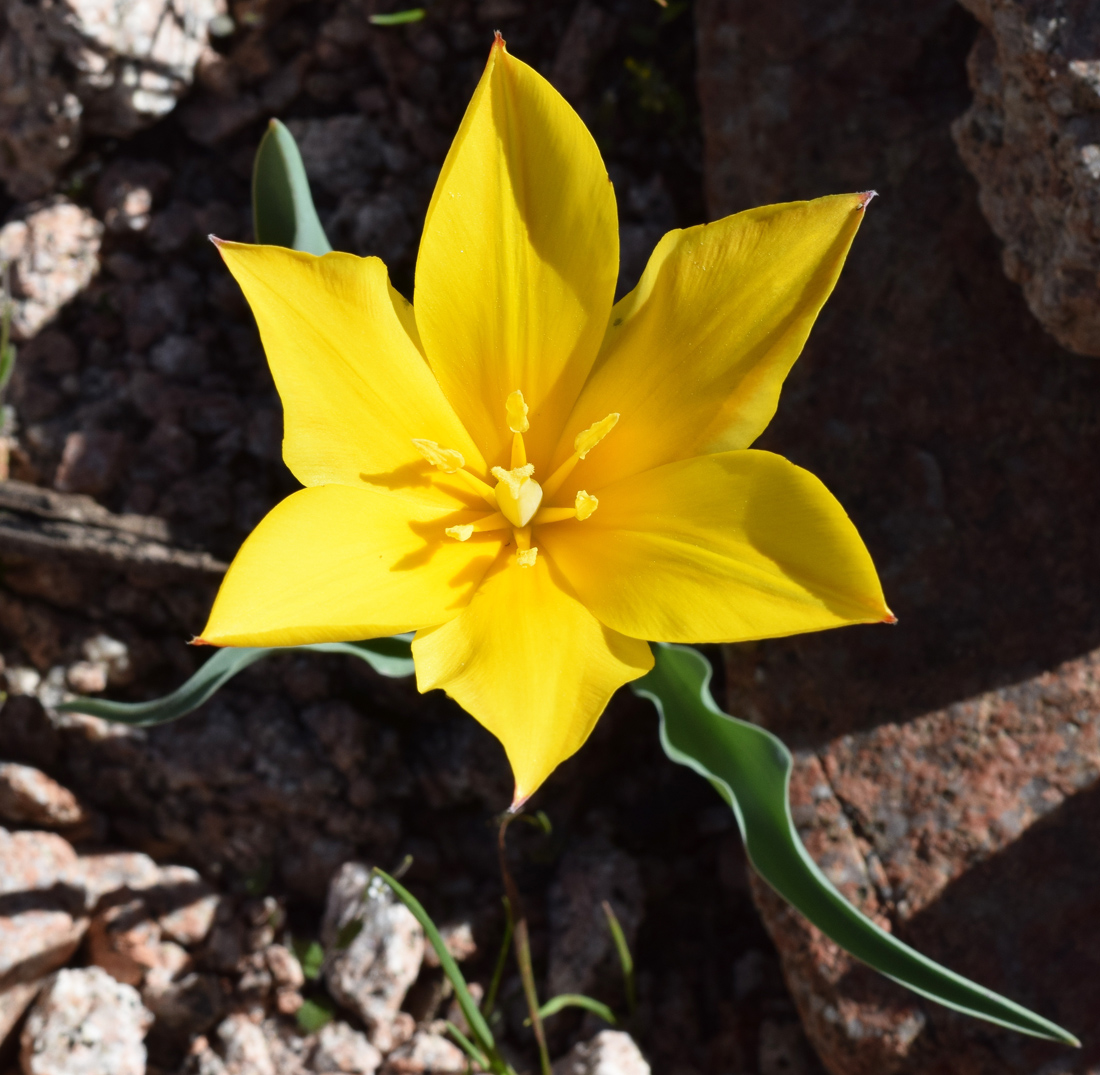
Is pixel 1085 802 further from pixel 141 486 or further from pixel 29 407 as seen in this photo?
pixel 29 407

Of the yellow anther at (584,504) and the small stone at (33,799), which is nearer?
the yellow anther at (584,504)

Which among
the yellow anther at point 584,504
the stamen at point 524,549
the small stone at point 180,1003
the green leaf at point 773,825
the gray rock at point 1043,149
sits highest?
the gray rock at point 1043,149

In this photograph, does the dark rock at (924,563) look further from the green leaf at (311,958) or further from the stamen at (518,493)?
the green leaf at (311,958)

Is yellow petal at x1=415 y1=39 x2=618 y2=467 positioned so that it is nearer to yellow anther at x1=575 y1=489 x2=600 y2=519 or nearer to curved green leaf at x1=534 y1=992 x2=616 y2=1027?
yellow anther at x1=575 y1=489 x2=600 y2=519

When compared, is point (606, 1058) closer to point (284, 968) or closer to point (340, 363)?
point (284, 968)

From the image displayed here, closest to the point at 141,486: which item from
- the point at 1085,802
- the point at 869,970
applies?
the point at 869,970

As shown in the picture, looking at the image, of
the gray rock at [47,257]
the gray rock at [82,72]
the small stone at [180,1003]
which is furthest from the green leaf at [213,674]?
the gray rock at [82,72]
